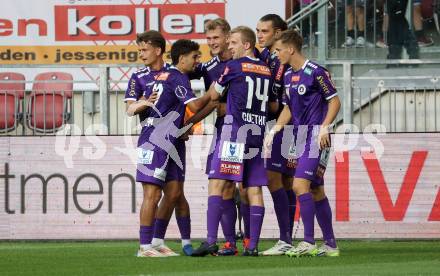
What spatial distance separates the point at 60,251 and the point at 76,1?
7.81 metres

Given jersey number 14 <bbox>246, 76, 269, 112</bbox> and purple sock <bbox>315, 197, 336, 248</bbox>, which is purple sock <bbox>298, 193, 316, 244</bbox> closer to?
purple sock <bbox>315, 197, 336, 248</bbox>

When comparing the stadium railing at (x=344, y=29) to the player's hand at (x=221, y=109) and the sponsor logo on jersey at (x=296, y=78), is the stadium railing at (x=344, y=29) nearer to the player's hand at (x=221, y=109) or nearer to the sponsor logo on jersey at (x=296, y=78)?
the player's hand at (x=221, y=109)

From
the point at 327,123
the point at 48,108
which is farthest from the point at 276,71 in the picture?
the point at 48,108

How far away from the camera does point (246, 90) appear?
36.9ft

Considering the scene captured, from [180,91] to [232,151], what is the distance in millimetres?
738

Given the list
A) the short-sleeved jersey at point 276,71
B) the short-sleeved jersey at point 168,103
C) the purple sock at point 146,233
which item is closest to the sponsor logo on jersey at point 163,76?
the short-sleeved jersey at point 168,103

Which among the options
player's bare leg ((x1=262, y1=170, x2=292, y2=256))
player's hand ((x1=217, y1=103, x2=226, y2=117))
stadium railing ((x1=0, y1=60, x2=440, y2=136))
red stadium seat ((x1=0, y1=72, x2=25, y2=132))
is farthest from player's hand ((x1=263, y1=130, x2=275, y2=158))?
red stadium seat ((x1=0, y1=72, x2=25, y2=132))

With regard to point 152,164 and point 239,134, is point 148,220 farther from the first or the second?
point 239,134

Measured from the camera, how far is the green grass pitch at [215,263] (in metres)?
9.59

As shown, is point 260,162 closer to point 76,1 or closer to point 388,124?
point 388,124

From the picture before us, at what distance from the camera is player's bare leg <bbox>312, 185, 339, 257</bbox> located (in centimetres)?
1156

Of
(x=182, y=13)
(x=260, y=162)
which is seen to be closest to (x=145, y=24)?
(x=182, y=13)

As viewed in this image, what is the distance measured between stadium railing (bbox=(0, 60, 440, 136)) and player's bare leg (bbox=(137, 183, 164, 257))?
12.8 ft

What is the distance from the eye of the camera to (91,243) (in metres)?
14.7
